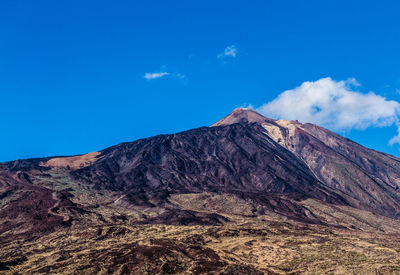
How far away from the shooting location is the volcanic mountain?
96.1 meters

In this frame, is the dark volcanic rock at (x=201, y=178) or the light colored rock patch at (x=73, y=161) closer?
→ the dark volcanic rock at (x=201, y=178)

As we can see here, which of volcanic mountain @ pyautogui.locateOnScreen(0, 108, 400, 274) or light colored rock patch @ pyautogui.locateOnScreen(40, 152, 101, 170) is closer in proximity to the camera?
volcanic mountain @ pyautogui.locateOnScreen(0, 108, 400, 274)

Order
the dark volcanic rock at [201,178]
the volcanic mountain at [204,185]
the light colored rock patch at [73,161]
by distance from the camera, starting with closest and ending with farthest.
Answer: the volcanic mountain at [204,185]
the dark volcanic rock at [201,178]
the light colored rock patch at [73,161]

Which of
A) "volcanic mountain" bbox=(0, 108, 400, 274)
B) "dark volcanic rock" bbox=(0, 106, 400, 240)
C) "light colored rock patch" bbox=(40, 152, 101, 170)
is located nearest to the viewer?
"volcanic mountain" bbox=(0, 108, 400, 274)

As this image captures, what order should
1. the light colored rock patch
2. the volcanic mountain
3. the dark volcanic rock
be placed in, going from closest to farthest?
the volcanic mountain, the dark volcanic rock, the light colored rock patch

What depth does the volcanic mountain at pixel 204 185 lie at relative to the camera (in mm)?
96088

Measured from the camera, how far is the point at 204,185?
138875 mm

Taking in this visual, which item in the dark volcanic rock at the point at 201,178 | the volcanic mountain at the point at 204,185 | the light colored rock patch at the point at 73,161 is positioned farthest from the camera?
the light colored rock patch at the point at 73,161

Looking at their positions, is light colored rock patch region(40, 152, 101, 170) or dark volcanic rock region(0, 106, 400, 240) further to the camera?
light colored rock patch region(40, 152, 101, 170)

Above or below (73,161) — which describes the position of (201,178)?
below

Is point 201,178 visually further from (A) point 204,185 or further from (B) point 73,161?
(B) point 73,161

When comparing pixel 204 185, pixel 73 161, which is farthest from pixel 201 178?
pixel 73 161

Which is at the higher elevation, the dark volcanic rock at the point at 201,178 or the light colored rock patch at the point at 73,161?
the light colored rock patch at the point at 73,161

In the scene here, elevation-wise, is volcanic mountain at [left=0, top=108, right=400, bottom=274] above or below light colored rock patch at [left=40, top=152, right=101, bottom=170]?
below
